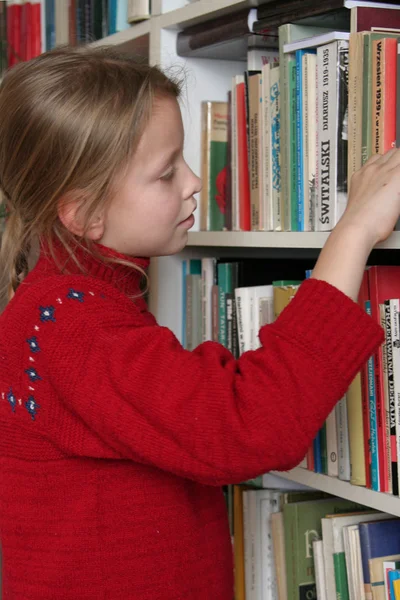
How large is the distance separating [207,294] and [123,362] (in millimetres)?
539

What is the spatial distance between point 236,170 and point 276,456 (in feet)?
2.05

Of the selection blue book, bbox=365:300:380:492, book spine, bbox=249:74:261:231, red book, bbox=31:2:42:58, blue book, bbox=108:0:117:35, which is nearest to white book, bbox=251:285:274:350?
book spine, bbox=249:74:261:231

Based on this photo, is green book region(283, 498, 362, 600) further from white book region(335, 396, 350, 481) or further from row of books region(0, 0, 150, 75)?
row of books region(0, 0, 150, 75)

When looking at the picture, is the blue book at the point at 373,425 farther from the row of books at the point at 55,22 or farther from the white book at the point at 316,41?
the row of books at the point at 55,22

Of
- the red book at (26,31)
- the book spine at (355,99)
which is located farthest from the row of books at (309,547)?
the red book at (26,31)

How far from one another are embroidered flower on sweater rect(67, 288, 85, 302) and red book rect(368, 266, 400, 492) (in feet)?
1.15

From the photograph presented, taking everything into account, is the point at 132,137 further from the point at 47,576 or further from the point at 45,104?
the point at 47,576

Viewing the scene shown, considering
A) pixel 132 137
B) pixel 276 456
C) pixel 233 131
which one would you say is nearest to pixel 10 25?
pixel 233 131

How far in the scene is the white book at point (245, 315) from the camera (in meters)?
1.23

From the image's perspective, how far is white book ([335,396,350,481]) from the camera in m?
1.09

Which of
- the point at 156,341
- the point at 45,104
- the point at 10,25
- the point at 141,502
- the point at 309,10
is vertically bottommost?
the point at 141,502

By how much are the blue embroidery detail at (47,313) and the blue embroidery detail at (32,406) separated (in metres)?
0.10

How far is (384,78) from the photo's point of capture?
0.99 metres

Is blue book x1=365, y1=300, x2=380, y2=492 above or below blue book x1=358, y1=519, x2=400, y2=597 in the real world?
above
